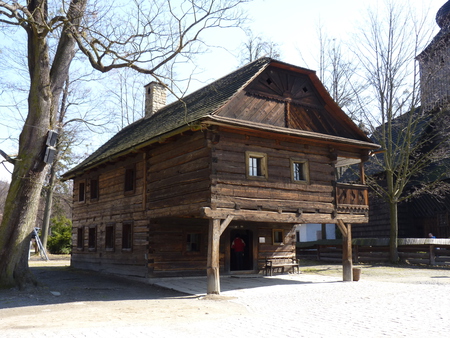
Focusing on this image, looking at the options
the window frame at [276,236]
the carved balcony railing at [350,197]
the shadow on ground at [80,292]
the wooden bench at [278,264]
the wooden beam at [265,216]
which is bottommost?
the shadow on ground at [80,292]

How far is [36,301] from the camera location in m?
12.8

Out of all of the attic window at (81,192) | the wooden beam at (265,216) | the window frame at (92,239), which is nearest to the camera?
the wooden beam at (265,216)

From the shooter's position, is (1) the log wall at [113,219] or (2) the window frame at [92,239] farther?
(2) the window frame at [92,239]

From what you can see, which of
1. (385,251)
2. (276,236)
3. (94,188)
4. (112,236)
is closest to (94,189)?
(94,188)

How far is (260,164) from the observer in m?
15.6

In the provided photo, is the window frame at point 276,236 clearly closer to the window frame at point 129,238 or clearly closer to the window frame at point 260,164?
the window frame at point 260,164

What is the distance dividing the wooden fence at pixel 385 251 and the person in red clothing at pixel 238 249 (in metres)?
8.75

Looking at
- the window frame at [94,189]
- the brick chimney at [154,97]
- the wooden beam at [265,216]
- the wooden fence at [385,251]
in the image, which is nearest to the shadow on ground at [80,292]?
the wooden beam at [265,216]

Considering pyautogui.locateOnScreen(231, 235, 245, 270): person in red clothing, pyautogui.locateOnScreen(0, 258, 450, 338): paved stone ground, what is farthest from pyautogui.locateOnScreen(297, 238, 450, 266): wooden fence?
pyautogui.locateOnScreen(231, 235, 245, 270): person in red clothing

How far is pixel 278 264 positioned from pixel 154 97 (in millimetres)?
11088

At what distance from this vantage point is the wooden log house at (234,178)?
14.5m

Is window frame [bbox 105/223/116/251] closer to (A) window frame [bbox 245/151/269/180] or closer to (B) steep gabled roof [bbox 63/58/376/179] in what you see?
(B) steep gabled roof [bbox 63/58/376/179]

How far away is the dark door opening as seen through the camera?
65.1 ft

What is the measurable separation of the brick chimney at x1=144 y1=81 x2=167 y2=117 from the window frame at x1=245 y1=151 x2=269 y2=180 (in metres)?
10.8
